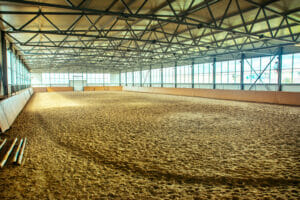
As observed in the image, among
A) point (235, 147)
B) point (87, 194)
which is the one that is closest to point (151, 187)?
point (87, 194)

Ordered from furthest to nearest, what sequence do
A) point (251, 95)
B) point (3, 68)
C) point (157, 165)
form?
point (251, 95) < point (3, 68) < point (157, 165)

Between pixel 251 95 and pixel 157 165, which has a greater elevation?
pixel 251 95

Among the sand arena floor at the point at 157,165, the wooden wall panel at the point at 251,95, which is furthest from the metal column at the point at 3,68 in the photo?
the wooden wall panel at the point at 251,95

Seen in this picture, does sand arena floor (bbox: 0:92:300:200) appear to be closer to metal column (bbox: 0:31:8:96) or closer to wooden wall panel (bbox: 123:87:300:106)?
wooden wall panel (bbox: 123:87:300:106)

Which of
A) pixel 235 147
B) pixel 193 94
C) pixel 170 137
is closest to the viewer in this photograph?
pixel 235 147

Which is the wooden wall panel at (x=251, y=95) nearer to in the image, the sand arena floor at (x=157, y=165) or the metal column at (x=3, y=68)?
the sand arena floor at (x=157, y=165)

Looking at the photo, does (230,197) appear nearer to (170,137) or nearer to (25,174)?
(170,137)

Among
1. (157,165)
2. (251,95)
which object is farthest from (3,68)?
(251,95)

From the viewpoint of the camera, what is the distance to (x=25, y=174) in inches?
156

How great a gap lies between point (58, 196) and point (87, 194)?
0.47 meters

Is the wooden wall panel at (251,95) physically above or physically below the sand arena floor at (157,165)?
above

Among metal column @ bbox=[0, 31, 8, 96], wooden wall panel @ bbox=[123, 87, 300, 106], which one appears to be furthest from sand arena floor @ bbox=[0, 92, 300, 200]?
metal column @ bbox=[0, 31, 8, 96]

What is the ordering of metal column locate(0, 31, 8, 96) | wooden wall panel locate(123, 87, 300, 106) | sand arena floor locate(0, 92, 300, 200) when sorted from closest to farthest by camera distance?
sand arena floor locate(0, 92, 300, 200) < metal column locate(0, 31, 8, 96) < wooden wall panel locate(123, 87, 300, 106)

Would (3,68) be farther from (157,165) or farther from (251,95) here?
(251,95)
